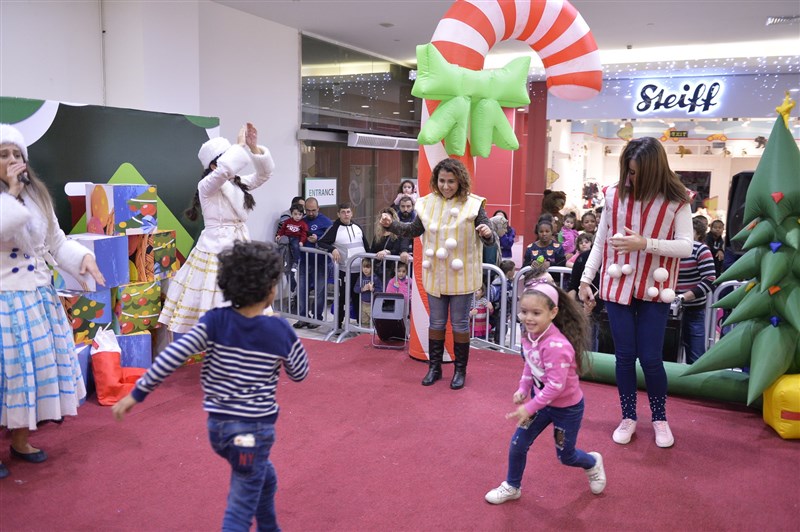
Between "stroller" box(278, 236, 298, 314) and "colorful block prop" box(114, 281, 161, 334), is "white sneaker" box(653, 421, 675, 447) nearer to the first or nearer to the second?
"colorful block prop" box(114, 281, 161, 334)

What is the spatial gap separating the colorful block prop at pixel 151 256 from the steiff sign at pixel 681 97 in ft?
25.9

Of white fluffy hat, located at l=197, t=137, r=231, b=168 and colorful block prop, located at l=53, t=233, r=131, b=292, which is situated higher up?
white fluffy hat, located at l=197, t=137, r=231, b=168

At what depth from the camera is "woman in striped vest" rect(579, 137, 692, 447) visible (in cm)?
350

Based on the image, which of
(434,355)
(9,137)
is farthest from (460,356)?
(9,137)

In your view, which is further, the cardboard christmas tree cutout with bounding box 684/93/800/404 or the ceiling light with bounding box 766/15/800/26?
the ceiling light with bounding box 766/15/800/26

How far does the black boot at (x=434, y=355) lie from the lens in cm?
474

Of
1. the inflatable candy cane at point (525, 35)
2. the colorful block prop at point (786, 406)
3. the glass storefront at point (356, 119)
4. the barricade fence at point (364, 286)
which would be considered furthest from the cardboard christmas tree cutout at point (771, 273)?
the glass storefront at point (356, 119)

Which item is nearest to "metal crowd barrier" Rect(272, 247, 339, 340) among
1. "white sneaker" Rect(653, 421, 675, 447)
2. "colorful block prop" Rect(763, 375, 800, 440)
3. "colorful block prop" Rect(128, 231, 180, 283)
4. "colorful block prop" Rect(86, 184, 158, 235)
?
"colorful block prop" Rect(128, 231, 180, 283)

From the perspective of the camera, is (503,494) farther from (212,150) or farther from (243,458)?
(212,150)

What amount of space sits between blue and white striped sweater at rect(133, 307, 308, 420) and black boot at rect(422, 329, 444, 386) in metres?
2.52

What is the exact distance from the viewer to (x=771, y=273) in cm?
386

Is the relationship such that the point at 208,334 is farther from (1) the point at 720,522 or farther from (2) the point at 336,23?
(2) the point at 336,23

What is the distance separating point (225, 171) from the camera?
171 inches

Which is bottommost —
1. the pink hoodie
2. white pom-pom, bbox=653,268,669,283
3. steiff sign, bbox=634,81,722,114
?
the pink hoodie
